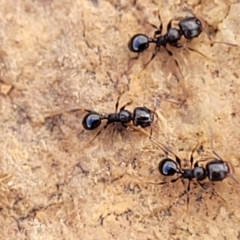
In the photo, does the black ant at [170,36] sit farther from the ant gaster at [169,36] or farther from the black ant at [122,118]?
the black ant at [122,118]

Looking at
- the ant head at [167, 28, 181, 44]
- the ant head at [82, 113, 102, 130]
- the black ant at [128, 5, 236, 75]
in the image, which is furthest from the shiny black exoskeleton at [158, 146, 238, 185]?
the ant head at [167, 28, 181, 44]

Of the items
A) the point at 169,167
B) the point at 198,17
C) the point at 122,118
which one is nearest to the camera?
the point at 169,167

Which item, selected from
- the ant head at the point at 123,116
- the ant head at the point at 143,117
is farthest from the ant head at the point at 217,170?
the ant head at the point at 123,116

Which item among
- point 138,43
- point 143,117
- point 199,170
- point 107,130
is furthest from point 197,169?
point 138,43

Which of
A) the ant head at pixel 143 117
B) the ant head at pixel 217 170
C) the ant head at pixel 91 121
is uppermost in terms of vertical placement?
the ant head at pixel 143 117

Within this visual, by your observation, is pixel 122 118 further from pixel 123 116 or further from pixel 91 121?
pixel 91 121

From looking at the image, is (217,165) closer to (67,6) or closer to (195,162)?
(195,162)
